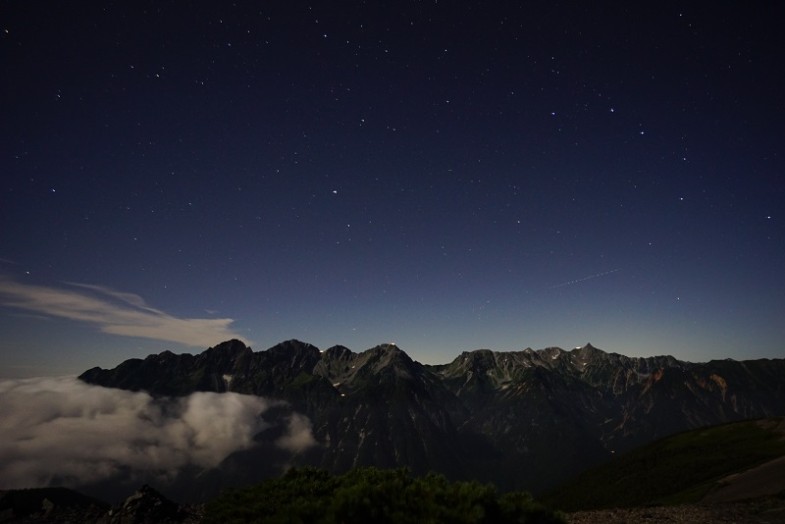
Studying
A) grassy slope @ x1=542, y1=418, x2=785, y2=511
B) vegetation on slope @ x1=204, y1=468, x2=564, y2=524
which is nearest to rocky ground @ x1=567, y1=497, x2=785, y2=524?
vegetation on slope @ x1=204, y1=468, x2=564, y2=524

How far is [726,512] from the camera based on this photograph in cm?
3525

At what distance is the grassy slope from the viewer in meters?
135

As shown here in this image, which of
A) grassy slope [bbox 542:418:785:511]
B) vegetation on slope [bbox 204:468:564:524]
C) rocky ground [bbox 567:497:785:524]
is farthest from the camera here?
grassy slope [bbox 542:418:785:511]

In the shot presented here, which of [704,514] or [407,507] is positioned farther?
[704,514]

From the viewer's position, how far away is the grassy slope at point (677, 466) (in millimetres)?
135000

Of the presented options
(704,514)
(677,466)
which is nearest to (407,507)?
(704,514)

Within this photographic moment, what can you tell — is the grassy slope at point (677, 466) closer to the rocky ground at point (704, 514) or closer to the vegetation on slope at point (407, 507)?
the rocky ground at point (704, 514)

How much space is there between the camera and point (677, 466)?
156750 millimetres

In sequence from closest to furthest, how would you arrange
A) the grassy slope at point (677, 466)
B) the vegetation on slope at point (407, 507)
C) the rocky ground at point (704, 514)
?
the vegetation on slope at point (407, 507)
the rocky ground at point (704, 514)
the grassy slope at point (677, 466)

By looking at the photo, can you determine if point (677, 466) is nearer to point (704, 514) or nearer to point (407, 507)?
point (704, 514)

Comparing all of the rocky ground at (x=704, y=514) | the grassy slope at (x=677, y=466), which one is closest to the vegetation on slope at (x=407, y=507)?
the rocky ground at (x=704, y=514)

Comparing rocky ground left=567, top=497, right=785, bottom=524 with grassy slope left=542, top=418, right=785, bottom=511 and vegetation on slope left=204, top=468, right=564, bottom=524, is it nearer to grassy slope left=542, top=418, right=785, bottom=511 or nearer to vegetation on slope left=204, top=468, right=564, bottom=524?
vegetation on slope left=204, top=468, right=564, bottom=524

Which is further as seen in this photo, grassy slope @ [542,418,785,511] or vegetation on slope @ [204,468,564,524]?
grassy slope @ [542,418,785,511]

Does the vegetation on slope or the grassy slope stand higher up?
the vegetation on slope
